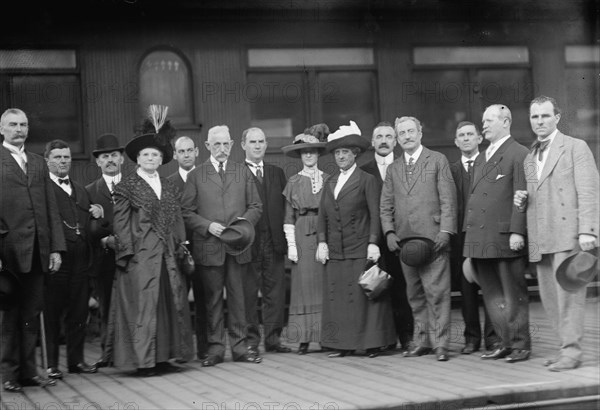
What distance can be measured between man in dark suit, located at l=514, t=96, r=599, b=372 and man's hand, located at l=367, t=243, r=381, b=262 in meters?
1.42

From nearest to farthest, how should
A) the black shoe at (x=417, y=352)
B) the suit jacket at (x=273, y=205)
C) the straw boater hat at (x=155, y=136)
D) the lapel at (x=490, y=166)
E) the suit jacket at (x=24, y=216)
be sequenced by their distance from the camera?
the suit jacket at (x=24, y=216) → the lapel at (x=490, y=166) → the straw boater hat at (x=155, y=136) → the black shoe at (x=417, y=352) → the suit jacket at (x=273, y=205)

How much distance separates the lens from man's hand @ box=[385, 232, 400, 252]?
7.06 metres

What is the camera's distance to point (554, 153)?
613cm

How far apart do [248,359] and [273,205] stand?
165cm

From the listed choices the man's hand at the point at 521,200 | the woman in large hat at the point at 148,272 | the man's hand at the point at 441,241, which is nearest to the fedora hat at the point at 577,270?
the man's hand at the point at 521,200

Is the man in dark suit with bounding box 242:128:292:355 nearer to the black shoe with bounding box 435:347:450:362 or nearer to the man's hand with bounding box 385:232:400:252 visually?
the man's hand with bounding box 385:232:400:252

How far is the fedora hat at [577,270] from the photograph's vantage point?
19.0 feet

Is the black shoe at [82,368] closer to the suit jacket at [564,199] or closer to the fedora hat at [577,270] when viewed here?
the suit jacket at [564,199]

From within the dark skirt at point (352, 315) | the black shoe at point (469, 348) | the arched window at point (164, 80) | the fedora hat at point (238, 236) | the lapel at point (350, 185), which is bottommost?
the black shoe at point (469, 348)

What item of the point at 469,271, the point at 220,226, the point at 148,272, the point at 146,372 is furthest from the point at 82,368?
the point at 469,271

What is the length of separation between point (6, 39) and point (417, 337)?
4992 mm

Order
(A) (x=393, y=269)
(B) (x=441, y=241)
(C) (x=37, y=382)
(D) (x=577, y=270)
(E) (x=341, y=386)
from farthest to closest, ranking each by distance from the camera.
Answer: (A) (x=393, y=269) → (B) (x=441, y=241) → (C) (x=37, y=382) → (D) (x=577, y=270) → (E) (x=341, y=386)

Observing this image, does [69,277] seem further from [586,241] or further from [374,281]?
[586,241]

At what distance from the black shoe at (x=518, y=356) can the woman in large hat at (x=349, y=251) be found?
1.18 metres
